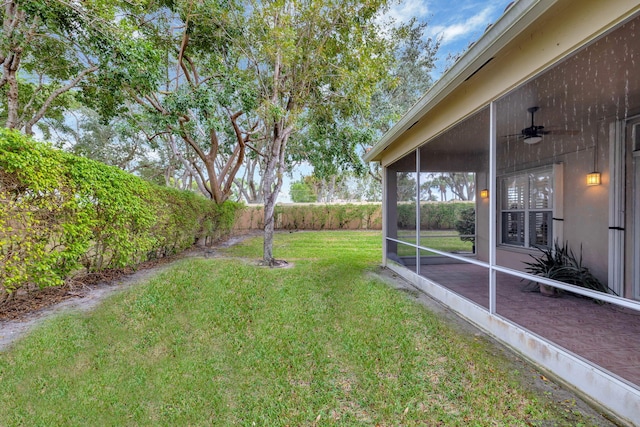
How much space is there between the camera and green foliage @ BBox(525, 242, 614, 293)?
403cm

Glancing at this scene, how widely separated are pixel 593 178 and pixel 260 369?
5370 mm

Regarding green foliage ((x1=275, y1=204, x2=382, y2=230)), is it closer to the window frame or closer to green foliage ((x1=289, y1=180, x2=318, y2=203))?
the window frame

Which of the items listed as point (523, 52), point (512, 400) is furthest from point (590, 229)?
point (512, 400)

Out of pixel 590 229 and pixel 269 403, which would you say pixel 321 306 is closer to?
pixel 269 403

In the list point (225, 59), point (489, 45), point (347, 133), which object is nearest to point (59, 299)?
point (489, 45)

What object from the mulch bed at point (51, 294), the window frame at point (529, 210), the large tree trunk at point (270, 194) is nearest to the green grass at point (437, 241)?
the window frame at point (529, 210)

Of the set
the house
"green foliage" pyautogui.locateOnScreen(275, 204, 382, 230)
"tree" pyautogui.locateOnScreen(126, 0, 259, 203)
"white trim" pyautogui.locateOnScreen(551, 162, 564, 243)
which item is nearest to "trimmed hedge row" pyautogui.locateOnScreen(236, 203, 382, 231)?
"green foliage" pyautogui.locateOnScreen(275, 204, 382, 230)

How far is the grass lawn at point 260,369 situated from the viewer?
2.14 meters

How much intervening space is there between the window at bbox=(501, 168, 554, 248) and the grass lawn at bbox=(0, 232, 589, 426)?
325 cm

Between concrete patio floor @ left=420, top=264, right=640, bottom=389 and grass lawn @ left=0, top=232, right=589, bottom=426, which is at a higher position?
concrete patio floor @ left=420, top=264, right=640, bottom=389

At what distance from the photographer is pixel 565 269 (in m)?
4.24

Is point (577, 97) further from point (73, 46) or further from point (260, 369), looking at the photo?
point (73, 46)

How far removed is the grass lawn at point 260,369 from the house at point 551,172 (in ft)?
2.01

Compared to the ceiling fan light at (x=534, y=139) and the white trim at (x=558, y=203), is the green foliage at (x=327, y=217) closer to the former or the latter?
the white trim at (x=558, y=203)
